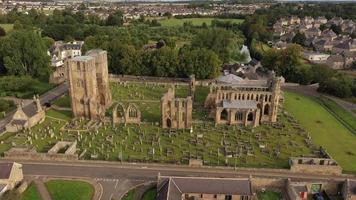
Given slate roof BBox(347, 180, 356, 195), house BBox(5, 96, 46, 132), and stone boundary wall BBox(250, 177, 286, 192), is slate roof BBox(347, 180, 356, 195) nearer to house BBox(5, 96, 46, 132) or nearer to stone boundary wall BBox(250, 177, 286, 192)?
stone boundary wall BBox(250, 177, 286, 192)

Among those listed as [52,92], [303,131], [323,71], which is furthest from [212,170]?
[323,71]

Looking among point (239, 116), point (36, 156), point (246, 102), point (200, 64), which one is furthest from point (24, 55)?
point (246, 102)

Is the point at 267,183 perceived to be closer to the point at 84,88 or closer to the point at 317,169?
the point at 317,169

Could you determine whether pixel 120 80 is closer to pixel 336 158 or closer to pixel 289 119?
pixel 289 119

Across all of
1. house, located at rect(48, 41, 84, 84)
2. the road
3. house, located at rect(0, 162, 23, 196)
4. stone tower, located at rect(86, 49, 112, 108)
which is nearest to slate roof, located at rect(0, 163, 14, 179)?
house, located at rect(0, 162, 23, 196)

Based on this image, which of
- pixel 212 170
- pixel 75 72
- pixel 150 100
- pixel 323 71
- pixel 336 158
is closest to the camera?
pixel 212 170

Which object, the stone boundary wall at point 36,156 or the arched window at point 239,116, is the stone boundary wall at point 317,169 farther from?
the stone boundary wall at point 36,156

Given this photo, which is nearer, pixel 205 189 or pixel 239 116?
pixel 205 189

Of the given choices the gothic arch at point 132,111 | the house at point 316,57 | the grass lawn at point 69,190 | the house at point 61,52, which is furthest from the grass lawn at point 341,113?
the house at point 61,52
